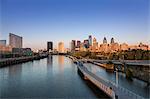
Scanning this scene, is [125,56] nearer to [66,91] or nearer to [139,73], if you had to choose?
[139,73]

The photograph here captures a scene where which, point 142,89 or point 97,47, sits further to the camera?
point 97,47

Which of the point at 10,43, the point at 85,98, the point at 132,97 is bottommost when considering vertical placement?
the point at 85,98

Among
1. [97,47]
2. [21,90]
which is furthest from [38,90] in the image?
[97,47]

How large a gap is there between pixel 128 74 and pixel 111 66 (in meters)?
9.95

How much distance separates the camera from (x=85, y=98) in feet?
41.9

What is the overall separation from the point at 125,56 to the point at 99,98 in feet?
70.5

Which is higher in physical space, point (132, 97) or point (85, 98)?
point (132, 97)

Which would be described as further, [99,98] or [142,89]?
[142,89]

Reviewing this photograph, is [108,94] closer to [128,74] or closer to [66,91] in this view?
[66,91]

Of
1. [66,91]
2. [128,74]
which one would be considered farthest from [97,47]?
[66,91]

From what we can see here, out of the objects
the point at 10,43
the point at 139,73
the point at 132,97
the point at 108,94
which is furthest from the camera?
the point at 10,43

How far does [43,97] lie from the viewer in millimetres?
12750

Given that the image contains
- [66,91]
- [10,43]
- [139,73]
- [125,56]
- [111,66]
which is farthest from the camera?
[10,43]

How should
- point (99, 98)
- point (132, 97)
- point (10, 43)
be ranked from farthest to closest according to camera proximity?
point (10, 43), point (99, 98), point (132, 97)
